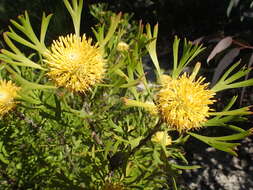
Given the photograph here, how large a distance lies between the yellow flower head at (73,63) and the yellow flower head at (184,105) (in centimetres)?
20

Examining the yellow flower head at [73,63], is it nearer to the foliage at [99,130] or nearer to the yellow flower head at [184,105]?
the foliage at [99,130]

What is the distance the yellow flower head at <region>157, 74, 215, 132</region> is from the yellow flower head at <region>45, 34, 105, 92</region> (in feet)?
0.65

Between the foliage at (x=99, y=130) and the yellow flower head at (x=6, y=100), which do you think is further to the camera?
the yellow flower head at (x=6, y=100)

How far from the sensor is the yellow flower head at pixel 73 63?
650 millimetres

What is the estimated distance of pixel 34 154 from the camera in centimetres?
114

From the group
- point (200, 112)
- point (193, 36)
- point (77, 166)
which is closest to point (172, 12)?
point (193, 36)

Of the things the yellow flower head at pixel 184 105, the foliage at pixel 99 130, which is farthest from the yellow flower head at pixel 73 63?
the yellow flower head at pixel 184 105

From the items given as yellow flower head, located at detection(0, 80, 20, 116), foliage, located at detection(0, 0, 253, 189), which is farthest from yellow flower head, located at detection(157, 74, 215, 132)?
yellow flower head, located at detection(0, 80, 20, 116)

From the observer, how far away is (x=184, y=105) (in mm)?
690

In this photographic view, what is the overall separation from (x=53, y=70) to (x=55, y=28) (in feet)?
9.17

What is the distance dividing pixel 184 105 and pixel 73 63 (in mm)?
292

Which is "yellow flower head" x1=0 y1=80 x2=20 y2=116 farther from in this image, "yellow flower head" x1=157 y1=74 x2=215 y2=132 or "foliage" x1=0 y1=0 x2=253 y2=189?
"yellow flower head" x1=157 y1=74 x2=215 y2=132

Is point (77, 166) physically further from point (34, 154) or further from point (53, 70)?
point (53, 70)

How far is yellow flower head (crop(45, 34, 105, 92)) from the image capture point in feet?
2.13
